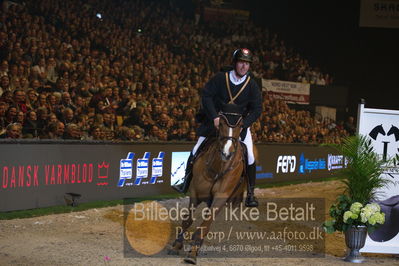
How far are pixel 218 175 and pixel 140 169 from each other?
6.65 m

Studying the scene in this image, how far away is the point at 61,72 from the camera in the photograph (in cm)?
1577

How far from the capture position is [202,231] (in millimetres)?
8438

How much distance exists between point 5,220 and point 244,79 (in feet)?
17.7

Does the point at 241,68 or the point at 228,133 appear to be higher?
the point at 241,68

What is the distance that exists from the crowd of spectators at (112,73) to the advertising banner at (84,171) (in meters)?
0.52

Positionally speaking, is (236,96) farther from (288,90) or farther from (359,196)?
(288,90)

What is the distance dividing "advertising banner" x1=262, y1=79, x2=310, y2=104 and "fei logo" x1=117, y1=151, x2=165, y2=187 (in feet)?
45.2

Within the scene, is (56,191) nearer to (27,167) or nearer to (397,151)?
(27,167)

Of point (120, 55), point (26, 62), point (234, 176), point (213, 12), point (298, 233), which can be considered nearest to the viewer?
point (234, 176)

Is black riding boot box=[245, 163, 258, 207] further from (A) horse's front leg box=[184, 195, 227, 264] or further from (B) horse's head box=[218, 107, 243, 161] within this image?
(B) horse's head box=[218, 107, 243, 161]

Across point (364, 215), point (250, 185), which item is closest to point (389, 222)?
point (364, 215)

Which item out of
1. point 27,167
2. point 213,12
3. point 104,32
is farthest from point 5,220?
point 213,12

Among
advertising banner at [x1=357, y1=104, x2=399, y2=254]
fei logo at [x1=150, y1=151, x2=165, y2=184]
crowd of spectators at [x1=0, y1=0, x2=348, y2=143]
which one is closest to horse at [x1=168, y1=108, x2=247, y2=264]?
advertising banner at [x1=357, y1=104, x2=399, y2=254]

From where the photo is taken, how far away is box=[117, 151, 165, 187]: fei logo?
1446 cm
